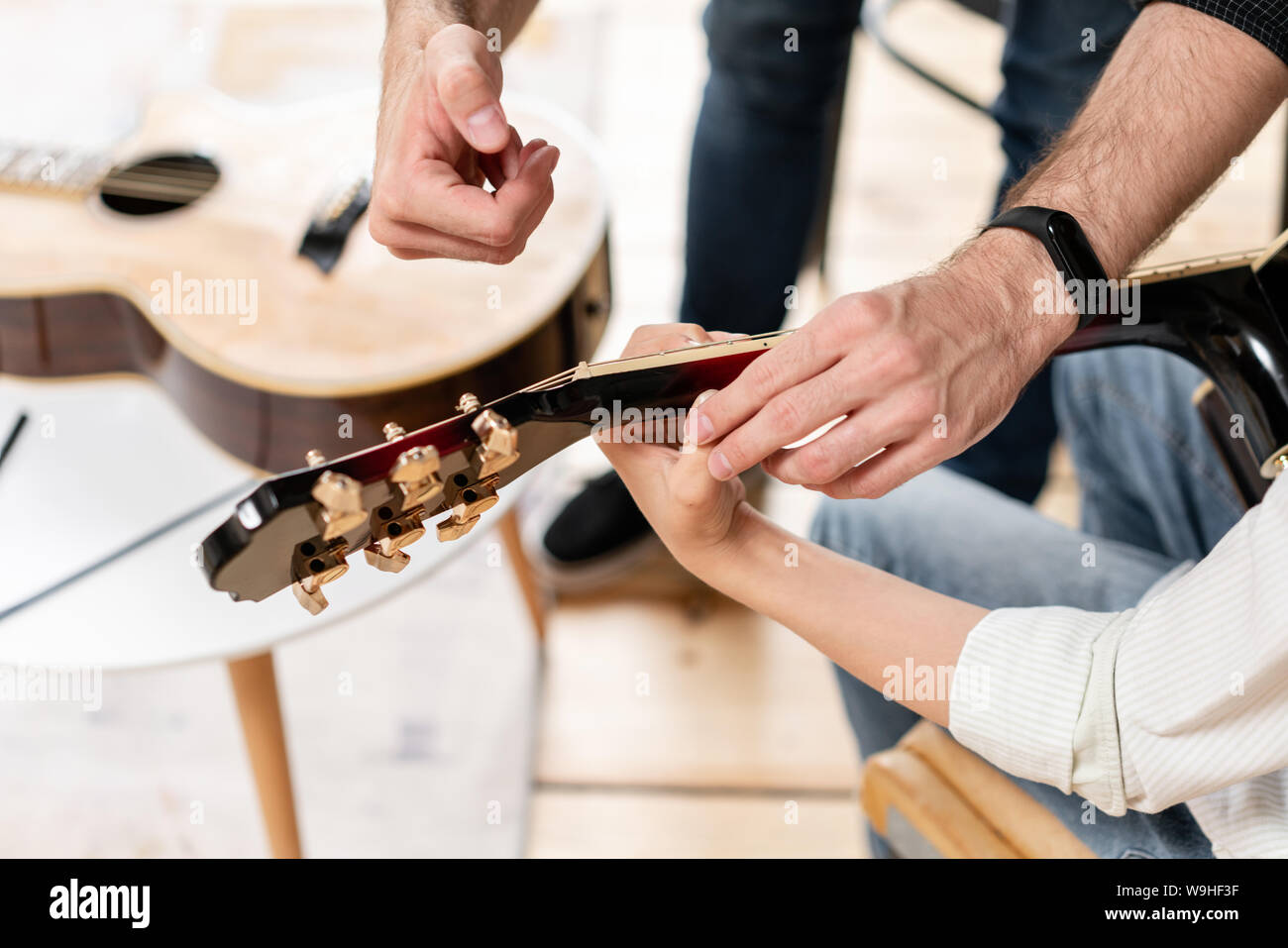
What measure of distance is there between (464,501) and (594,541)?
87cm

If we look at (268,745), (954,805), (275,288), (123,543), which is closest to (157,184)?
(275,288)

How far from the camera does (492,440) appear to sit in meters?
0.54

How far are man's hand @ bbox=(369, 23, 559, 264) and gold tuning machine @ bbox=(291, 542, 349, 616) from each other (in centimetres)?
23

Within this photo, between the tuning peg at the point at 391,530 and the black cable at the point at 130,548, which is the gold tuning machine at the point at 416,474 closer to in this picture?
the tuning peg at the point at 391,530

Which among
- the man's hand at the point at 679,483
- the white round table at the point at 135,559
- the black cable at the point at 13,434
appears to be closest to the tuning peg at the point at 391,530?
the man's hand at the point at 679,483

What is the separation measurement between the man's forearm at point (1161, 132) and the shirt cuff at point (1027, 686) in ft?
0.76

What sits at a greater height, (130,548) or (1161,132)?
(1161,132)

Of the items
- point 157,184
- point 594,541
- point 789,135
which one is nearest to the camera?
point 157,184

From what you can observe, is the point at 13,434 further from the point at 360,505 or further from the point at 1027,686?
the point at 1027,686

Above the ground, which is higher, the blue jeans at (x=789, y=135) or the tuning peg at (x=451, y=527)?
the blue jeans at (x=789, y=135)

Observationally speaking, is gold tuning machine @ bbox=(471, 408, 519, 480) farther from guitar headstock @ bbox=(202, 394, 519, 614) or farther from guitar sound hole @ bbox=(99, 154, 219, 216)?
guitar sound hole @ bbox=(99, 154, 219, 216)

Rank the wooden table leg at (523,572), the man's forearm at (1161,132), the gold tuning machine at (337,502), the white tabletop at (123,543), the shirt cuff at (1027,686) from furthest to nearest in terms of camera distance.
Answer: the wooden table leg at (523,572), the white tabletop at (123,543), the man's forearm at (1161,132), the shirt cuff at (1027,686), the gold tuning machine at (337,502)

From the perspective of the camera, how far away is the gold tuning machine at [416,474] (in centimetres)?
51

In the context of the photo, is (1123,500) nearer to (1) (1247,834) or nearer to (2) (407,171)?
(1) (1247,834)
